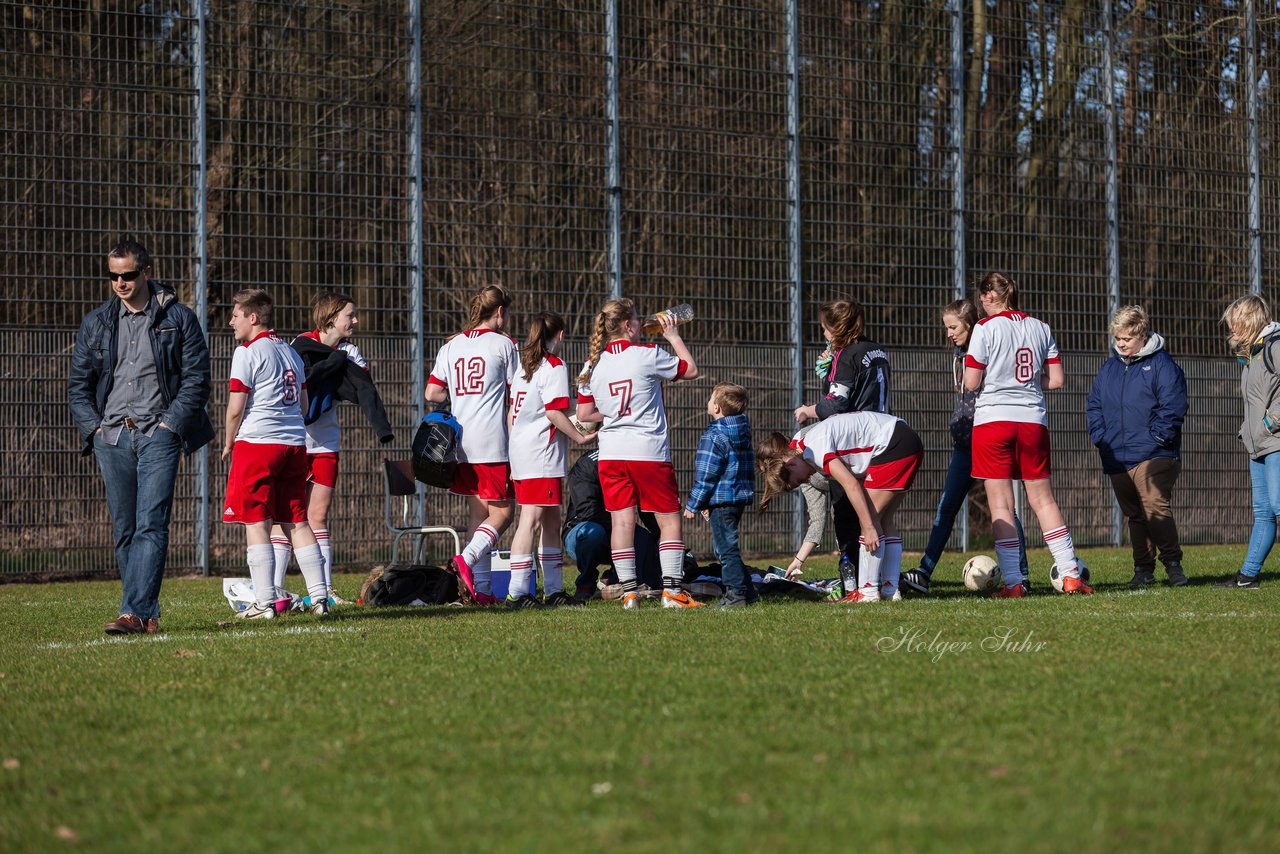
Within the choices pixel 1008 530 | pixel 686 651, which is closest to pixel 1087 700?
pixel 686 651

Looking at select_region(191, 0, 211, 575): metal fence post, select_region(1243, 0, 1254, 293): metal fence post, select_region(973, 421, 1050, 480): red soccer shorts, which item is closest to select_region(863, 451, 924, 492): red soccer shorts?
select_region(973, 421, 1050, 480): red soccer shorts

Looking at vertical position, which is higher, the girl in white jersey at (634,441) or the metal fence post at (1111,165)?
the metal fence post at (1111,165)

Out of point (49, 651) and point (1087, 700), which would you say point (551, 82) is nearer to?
point (49, 651)

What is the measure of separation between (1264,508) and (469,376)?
526 cm

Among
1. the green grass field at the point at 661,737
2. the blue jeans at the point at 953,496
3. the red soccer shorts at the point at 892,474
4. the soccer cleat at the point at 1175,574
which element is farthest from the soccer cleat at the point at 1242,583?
the green grass field at the point at 661,737

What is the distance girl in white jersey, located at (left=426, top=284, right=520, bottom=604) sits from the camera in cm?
921

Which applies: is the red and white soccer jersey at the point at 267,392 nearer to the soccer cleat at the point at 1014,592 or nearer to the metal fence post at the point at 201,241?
the soccer cleat at the point at 1014,592

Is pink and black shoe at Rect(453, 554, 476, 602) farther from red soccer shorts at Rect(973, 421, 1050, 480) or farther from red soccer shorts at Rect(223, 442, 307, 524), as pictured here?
red soccer shorts at Rect(973, 421, 1050, 480)

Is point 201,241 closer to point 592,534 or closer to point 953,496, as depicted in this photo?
point 592,534

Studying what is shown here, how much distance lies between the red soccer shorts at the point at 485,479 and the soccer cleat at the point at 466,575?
438mm

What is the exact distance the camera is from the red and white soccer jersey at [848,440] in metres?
8.41

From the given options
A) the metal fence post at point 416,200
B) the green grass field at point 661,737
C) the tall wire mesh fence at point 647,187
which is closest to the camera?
the green grass field at point 661,737

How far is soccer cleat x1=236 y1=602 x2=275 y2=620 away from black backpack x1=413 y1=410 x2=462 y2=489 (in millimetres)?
1278

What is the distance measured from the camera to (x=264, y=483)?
26.6 feet
